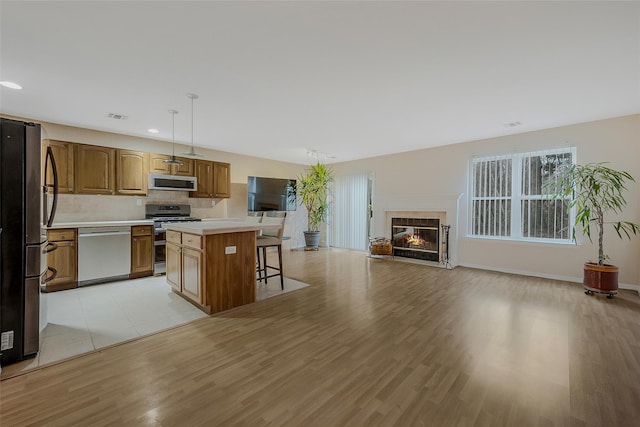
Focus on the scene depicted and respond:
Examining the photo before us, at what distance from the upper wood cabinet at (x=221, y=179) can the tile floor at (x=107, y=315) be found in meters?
2.26

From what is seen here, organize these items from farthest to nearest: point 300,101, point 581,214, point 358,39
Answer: point 581,214 < point 300,101 < point 358,39

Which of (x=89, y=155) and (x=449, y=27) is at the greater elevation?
(x=449, y=27)

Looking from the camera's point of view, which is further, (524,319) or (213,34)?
(524,319)

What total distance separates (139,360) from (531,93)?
4.67 metres

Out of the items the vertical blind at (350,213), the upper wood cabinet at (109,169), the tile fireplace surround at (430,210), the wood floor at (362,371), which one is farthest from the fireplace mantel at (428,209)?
the upper wood cabinet at (109,169)

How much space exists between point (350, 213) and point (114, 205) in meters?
5.27

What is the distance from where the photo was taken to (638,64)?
7.97ft

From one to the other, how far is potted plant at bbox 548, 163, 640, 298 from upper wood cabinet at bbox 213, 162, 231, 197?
5941 millimetres

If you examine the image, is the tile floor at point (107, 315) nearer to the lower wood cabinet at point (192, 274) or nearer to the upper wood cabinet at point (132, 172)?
the lower wood cabinet at point (192, 274)

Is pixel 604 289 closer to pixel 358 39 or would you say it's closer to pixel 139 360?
pixel 358 39

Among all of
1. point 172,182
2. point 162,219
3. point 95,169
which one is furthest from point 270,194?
point 95,169

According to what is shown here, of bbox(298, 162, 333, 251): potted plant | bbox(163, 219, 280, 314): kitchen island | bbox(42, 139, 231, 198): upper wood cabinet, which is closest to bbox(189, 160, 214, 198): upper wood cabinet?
bbox(42, 139, 231, 198): upper wood cabinet

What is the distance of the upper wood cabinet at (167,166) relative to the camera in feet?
16.1

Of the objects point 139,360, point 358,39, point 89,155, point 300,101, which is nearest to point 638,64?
point 358,39
